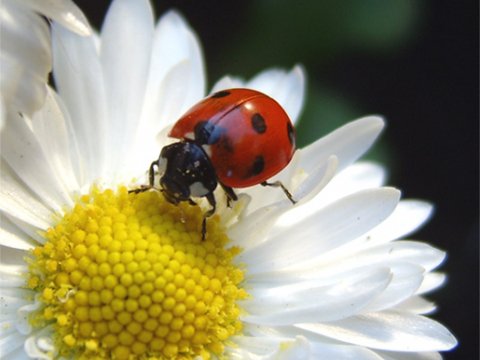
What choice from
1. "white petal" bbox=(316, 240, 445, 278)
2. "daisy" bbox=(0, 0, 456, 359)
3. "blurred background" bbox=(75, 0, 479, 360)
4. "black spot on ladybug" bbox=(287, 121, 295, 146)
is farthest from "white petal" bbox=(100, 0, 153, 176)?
"blurred background" bbox=(75, 0, 479, 360)

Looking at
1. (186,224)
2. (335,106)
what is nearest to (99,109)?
(186,224)

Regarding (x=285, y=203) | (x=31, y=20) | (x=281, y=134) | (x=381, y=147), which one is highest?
(x=31, y=20)

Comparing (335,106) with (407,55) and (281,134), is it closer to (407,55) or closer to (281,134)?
(407,55)

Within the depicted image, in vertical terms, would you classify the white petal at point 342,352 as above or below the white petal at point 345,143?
below

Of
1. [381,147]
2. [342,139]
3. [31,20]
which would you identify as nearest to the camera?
[31,20]

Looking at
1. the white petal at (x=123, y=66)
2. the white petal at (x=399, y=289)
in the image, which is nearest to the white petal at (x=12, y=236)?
the white petal at (x=123, y=66)

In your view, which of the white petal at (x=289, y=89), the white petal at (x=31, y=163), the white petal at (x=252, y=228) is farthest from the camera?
the white petal at (x=289, y=89)

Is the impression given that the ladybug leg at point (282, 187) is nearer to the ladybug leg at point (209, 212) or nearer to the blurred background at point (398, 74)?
Answer: the ladybug leg at point (209, 212)
